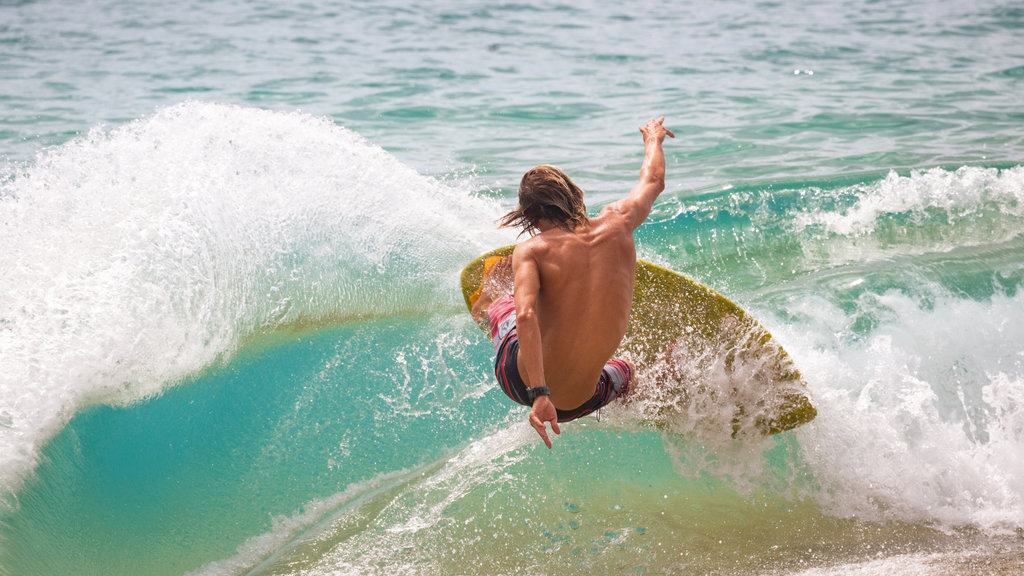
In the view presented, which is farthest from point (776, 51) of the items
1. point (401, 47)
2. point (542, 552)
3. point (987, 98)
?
point (542, 552)

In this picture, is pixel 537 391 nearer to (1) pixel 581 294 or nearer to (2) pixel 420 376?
(1) pixel 581 294

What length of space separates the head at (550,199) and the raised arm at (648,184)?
0.52 feet

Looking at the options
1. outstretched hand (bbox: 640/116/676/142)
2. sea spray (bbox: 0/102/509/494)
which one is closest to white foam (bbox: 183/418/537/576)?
sea spray (bbox: 0/102/509/494)

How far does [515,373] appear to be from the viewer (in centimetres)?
326

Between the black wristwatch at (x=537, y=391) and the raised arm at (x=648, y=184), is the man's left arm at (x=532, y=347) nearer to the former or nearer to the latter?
the black wristwatch at (x=537, y=391)

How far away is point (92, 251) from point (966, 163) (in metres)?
8.24

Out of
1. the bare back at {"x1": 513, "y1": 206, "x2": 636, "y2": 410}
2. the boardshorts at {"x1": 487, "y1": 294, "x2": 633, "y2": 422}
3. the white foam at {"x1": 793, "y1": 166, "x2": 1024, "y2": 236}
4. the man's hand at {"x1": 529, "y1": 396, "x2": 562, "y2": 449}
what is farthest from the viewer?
the white foam at {"x1": 793, "y1": 166, "x2": 1024, "y2": 236}

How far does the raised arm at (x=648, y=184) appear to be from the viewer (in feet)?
11.0

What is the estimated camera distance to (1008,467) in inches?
150

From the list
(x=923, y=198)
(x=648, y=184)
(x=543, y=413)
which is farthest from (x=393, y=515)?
(x=923, y=198)

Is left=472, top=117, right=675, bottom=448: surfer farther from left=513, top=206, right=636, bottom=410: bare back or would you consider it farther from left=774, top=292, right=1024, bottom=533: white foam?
left=774, top=292, right=1024, bottom=533: white foam

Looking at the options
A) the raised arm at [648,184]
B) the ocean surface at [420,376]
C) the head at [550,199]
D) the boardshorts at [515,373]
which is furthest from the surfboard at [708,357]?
the head at [550,199]

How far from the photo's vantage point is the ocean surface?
3686mm

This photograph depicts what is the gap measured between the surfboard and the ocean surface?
139mm
